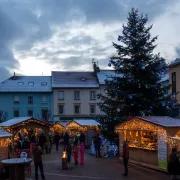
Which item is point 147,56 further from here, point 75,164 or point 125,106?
point 75,164

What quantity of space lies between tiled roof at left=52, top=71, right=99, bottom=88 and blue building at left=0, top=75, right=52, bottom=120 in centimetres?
172

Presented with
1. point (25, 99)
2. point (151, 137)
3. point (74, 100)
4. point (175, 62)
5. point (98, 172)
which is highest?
point (175, 62)

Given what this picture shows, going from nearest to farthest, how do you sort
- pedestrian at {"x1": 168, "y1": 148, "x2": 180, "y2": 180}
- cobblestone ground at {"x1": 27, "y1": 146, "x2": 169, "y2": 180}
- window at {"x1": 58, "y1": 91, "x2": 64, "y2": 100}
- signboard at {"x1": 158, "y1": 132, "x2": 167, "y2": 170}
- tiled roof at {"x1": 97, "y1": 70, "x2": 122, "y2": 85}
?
pedestrian at {"x1": 168, "y1": 148, "x2": 180, "y2": 180}
cobblestone ground at {"x1": 27, "y1": 146, "x2": 169, "y2": 180}
signboard at {"x1": 158, "y1": 132, "x2": 167, "y2": 170}
window at {"x1": 58, "y1": 91, "x2": 64, "y2": 100}
tiled roof at {"x1": 97, "y1": 70, "x2": 122, "y2": 85}

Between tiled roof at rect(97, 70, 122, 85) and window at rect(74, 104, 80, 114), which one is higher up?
tiled roof at rect(97, 70, 122, 85)

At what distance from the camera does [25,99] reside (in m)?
62.5

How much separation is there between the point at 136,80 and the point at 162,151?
919cm

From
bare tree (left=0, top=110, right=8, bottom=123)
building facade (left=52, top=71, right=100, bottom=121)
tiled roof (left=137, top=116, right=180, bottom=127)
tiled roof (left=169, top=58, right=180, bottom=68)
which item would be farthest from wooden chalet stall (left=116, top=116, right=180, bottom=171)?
building facade (left=52, top=71, right=100, bottom=121)

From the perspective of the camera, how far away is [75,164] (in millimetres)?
22203

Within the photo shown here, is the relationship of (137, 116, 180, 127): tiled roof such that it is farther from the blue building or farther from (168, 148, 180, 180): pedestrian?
the blue building

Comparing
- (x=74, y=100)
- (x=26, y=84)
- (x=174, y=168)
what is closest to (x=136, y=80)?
(x=174, y=168)

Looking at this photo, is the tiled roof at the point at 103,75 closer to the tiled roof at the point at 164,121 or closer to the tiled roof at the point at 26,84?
the tiled roof at the point at 26,84

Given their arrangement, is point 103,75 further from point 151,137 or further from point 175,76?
point 151,137

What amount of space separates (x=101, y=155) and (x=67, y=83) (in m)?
36.2

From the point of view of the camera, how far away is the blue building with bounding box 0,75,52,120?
62.0 metres
